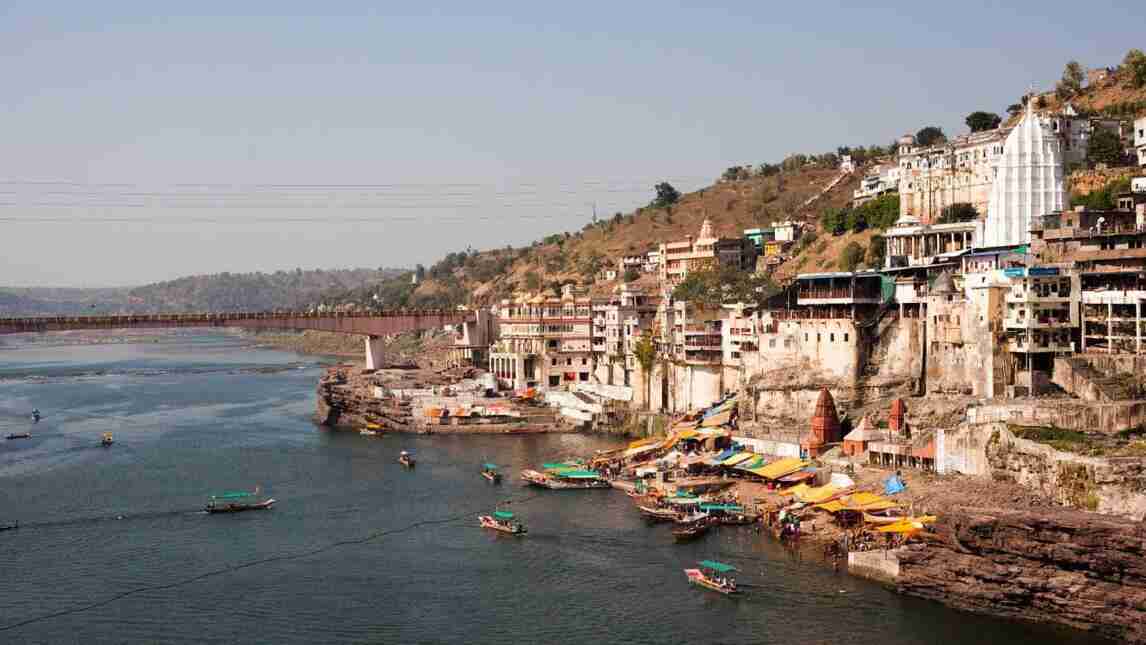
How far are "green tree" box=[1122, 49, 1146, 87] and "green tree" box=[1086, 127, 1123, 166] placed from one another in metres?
8.90

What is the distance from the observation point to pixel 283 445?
52656mm

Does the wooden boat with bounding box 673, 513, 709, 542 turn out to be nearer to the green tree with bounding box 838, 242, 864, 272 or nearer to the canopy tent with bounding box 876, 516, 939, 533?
the canopy tent with bounding box 876, 516, 939, 533

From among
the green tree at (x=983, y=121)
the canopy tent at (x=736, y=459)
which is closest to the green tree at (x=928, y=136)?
the green tree at (x=983, y=121)

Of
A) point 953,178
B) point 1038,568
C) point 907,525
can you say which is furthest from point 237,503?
point 953,178

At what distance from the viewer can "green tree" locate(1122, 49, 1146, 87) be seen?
62.3m

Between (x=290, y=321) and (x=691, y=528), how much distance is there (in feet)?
136

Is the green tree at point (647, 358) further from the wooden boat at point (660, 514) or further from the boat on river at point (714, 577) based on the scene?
the boat on river at point (714, 577)

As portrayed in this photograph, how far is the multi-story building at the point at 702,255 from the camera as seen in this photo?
73562 mm

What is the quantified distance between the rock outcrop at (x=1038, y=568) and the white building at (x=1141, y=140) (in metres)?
27.7

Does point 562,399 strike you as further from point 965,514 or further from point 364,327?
point 965,514

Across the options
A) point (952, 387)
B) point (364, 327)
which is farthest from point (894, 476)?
point (364, 327)

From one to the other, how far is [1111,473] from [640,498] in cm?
1415

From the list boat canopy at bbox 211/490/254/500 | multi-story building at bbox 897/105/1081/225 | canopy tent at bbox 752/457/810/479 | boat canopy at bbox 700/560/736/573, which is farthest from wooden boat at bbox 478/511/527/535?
multi-story building at bbox 897/105/1081/225

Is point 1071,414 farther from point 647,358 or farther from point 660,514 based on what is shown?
point 647,358
